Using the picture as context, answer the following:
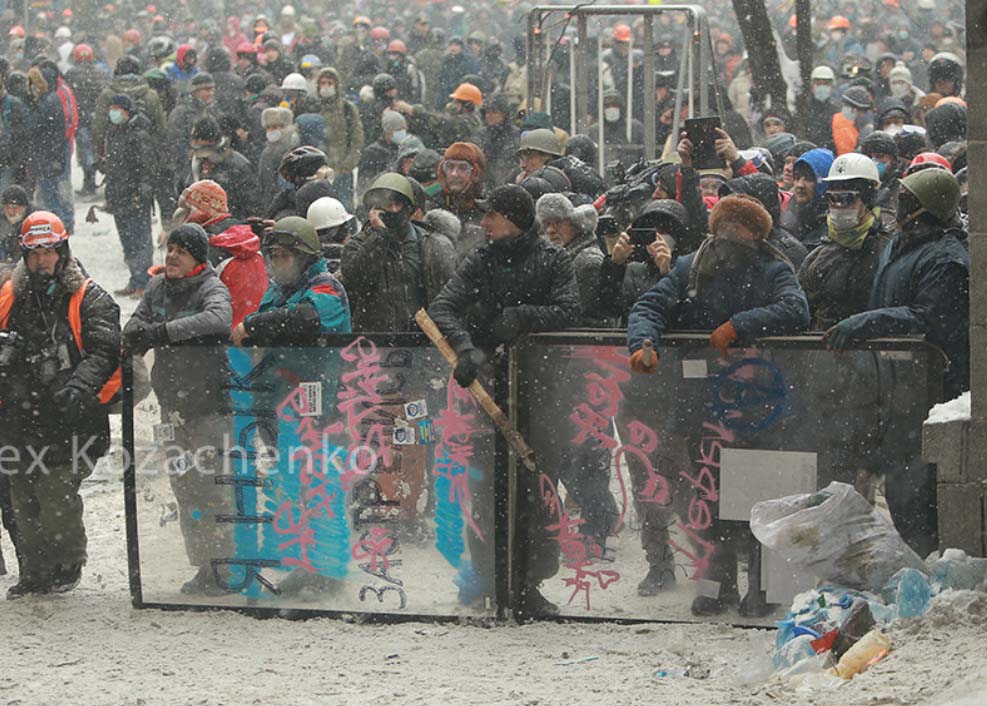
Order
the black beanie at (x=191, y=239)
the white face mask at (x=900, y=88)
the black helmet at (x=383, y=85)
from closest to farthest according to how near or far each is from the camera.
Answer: the black beanie at (x=191, y=239), the black helmet at (x=383, y=85), the white face mask at (x=900, y=88)

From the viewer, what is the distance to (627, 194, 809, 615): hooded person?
743 cm

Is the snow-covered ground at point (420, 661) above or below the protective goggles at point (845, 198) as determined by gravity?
below

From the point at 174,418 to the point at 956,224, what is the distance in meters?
3.66

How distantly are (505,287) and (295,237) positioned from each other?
1154 mm

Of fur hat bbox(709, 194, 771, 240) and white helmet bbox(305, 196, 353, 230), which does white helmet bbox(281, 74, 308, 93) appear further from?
fur hat bbox(709, 194, 771, 240)

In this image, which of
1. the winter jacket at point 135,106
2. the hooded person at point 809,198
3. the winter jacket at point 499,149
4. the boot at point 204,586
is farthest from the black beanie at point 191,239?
the winter jacket at point 135,106

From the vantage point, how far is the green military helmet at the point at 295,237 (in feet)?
27.5

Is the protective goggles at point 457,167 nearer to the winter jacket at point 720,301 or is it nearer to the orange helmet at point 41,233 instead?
the orange helmet at point 41,233

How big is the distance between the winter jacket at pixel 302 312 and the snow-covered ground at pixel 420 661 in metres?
1.32

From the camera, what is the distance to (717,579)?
7488 millimetres

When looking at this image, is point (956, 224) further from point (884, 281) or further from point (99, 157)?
point (99, 157)

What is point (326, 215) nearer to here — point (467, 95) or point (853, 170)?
point (853, 170)

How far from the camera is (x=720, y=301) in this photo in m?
7.66

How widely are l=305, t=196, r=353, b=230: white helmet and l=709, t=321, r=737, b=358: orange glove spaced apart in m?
3.29
